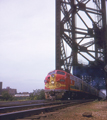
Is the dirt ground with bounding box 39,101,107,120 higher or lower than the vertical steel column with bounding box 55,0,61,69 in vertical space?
lower

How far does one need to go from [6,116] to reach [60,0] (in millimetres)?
18687

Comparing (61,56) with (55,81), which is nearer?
(55,81)

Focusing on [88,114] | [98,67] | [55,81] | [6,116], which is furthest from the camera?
[98,67]

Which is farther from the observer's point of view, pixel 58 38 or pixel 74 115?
pixel 58 38

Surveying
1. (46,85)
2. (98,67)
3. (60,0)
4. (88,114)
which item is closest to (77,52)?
(98,67)

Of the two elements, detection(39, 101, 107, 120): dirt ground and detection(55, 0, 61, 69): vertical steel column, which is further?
detection(55, 0, 61, 69): vertical steel column

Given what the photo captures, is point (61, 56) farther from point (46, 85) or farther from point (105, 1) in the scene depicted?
point (105, 1)

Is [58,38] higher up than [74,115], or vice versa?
[58,38]

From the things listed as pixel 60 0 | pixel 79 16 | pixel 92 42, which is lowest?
pixel 92 42

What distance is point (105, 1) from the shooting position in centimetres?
2456

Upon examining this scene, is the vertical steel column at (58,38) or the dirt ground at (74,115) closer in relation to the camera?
the dirt ground at (74,115)

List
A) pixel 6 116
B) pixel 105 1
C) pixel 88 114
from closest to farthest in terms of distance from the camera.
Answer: pixel 6 116 < pixel 88 114 < pixel 105 1

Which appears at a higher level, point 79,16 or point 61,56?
point 79,16

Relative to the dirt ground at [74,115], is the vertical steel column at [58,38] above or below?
above
